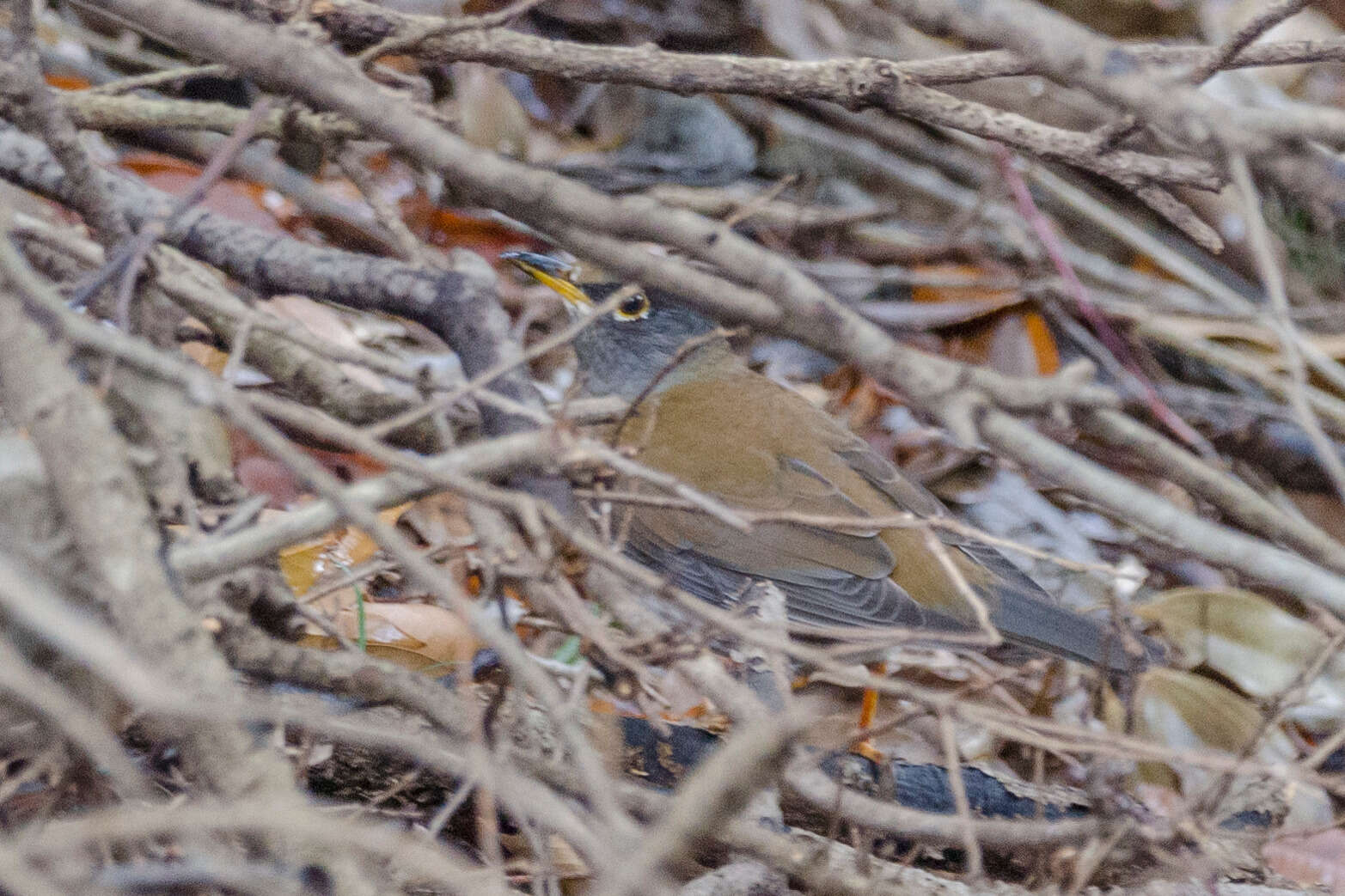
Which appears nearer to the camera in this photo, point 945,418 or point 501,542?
point 945,418

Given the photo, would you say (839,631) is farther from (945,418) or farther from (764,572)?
(764,572)

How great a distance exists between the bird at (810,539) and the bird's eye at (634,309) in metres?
0.43

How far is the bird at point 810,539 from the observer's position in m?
3.68

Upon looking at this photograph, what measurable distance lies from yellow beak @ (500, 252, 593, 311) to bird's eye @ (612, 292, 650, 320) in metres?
0.39

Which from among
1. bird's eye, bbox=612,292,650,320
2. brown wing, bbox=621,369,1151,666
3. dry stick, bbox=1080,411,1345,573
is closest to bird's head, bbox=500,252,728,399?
bird's eye, bbox=612,292,650,320

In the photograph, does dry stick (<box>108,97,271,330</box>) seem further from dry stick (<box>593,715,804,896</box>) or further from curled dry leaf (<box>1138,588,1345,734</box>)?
curled dry leaf (<box>1138,588,1345,734</box>)

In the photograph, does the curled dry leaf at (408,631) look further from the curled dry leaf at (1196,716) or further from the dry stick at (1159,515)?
the curled dry leaf at (1196,716)

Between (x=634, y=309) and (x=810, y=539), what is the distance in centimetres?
130

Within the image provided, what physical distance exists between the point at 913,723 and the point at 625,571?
1.99 m

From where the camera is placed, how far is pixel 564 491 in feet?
7.04

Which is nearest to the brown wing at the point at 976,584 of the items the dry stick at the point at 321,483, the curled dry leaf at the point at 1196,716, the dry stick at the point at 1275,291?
the curled dry leaf at the point at 1196,716

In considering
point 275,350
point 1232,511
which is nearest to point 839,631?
point 1232,511

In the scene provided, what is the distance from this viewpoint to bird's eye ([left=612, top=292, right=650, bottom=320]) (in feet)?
15.2

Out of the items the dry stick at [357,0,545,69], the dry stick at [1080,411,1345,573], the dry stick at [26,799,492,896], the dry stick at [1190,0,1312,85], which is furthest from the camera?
the dry stick at [357,0,545,69]
